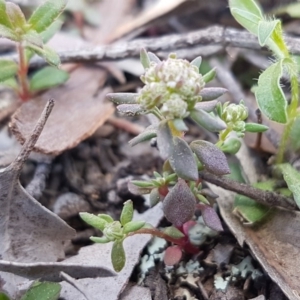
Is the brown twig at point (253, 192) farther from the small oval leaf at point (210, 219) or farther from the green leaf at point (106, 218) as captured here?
the green leaf at point (106, 218)

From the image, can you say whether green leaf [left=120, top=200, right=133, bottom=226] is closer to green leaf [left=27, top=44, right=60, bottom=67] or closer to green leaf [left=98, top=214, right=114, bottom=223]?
green leaf [left=98, top=214, right=114, bottom=223]

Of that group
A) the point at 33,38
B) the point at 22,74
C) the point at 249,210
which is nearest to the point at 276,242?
the point at 249,210

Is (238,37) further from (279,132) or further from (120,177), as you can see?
(120,177)

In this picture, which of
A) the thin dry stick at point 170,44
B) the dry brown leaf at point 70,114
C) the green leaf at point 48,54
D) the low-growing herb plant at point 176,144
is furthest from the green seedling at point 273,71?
the dry brown leaf at point 70,114

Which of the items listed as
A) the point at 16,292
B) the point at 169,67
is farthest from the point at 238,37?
the point at 16,292

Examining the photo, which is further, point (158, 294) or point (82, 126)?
point (82, 126)

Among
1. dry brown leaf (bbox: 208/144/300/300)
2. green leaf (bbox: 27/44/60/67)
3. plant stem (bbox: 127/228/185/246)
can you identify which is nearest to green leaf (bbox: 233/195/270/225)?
dry brown leaf (bbox: 208/144/300/300)

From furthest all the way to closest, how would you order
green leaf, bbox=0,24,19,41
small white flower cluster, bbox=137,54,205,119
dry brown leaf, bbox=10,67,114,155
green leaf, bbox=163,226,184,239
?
dry brown leaf, bbox=10,67,114,155 < green leaf, bbox=0,24,19,41 < green leaf, bbox=163,226,184,239 < small white flower cluster, bbox=137,54,205,119
